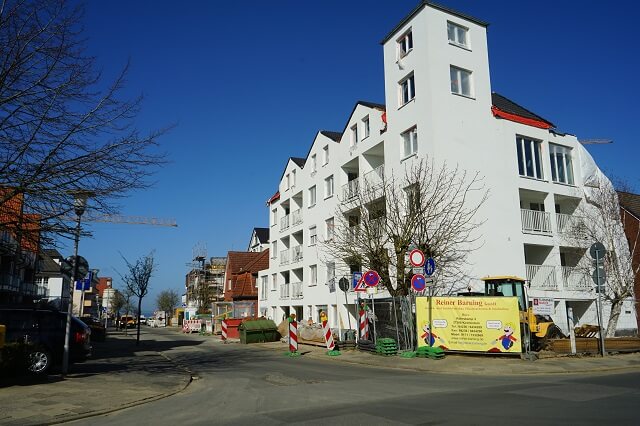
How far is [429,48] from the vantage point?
79.6 feet

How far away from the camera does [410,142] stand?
25.5 metres

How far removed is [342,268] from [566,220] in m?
12.7

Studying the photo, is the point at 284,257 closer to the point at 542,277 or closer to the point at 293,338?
the point at 293,338

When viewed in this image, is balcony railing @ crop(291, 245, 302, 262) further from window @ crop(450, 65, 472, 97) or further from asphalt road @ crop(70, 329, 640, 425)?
asphalt road @ crop(70, 329, 640, 425)

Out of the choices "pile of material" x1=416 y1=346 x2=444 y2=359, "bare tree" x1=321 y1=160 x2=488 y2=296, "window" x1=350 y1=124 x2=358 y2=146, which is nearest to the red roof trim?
"bare tree" x1=321 y1=160 x2=488 y2=296

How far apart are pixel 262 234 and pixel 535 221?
4407 cm

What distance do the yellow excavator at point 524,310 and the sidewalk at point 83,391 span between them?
38.0 feet

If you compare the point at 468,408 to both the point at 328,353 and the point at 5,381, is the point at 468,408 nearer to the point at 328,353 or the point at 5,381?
the point at 5,381

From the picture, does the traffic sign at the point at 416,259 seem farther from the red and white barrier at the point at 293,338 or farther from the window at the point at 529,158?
the window at the point at 529,158

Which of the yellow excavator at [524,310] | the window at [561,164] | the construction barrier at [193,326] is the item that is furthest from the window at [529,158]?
the construction barrier at [193,326]

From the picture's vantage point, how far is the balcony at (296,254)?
39469mm

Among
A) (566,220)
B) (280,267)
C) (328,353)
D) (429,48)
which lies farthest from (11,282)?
(566,220)

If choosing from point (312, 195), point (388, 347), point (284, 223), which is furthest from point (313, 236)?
point (388, 347)

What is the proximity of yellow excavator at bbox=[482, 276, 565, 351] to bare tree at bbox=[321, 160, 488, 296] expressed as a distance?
8.91 feet
